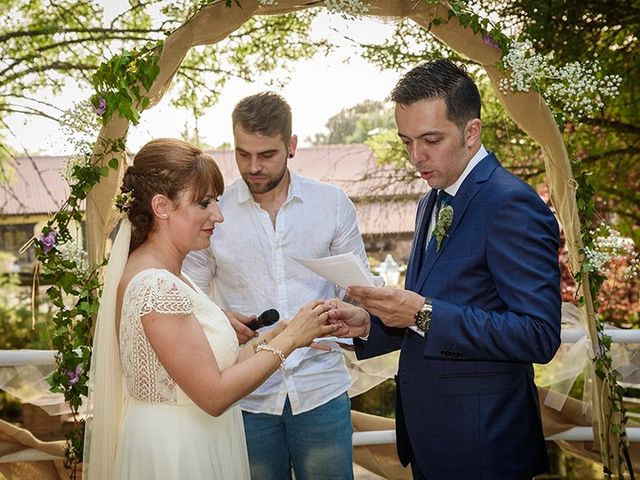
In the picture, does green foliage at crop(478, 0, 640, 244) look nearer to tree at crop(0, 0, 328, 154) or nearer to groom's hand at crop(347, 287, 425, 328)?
tree at crop(0, 0, 328, 154)

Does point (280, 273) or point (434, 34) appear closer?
point (280, 273)

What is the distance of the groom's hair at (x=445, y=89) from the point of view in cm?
241

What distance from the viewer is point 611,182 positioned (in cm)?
777

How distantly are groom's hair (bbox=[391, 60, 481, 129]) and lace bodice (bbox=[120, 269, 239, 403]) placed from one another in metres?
0.83

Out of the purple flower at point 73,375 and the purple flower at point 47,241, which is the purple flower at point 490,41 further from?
the purple flower at point 73,375

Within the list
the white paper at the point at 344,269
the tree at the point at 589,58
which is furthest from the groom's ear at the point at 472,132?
the tree at the point at 589,58

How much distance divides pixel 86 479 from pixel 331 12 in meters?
1.79

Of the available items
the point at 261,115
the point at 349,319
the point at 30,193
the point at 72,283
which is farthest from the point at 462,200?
the point at 30,193

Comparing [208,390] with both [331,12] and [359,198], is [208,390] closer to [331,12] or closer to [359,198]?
[331,12]

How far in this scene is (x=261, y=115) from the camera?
10.0ft

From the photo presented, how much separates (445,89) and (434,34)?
0.86 meters

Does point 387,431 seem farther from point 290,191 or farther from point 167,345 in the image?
point 167,345

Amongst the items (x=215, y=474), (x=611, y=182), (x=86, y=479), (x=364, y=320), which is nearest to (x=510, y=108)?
(x=364, y=320)

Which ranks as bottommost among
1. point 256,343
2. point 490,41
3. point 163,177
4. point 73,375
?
point 73,375
